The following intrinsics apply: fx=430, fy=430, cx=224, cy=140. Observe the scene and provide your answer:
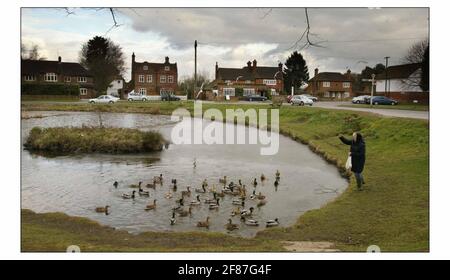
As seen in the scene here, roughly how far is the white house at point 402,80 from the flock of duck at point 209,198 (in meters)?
22.2

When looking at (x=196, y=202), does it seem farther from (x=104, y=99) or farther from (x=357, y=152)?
(x=104, y=99)

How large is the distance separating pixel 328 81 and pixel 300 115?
36.8 meters

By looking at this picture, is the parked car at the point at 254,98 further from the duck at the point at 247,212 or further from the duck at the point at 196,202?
the duck at the point at 247,212

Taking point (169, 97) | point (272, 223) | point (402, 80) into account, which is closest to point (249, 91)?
point (169, 97)

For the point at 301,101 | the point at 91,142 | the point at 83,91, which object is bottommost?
the point at 91,142

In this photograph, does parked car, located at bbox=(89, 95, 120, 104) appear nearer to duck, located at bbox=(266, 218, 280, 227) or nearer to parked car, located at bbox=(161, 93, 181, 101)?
parked car, located at bbox=(161, 93, 181, 101)

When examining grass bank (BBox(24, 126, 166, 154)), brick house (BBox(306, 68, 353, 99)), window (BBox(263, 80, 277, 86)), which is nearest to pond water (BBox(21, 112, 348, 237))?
grass bank (BBox(24, 126, 166, 154))

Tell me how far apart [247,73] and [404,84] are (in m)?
35.4

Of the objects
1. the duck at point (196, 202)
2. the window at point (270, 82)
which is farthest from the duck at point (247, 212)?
the window at point (270, 82)

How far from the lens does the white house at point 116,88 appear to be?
62188 millimetres

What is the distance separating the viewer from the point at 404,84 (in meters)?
44.6

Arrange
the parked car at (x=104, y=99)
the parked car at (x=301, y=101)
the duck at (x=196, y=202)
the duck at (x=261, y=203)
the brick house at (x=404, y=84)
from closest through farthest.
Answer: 1. the duck at (x=196, y=202)
2. the duck at (x=261, y=203)
3. the brick house at (x=404, y=84)
4. the parked car at (x=301, y=101)
5. the parked car at (x=104, y=99)

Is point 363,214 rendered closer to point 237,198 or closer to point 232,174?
point 237,198

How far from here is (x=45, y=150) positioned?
29.2 metres
